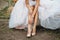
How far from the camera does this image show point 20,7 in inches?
161

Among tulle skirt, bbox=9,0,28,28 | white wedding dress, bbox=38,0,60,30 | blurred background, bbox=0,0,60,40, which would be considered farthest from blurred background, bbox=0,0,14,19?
white wedding dress, bbox=38,0,60,30

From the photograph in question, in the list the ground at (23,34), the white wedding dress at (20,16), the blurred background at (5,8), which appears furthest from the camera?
the blurred background at (5,8)

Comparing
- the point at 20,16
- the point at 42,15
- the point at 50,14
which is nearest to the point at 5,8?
the point at 20,16

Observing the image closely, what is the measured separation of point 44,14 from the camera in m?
3.90

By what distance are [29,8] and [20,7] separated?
1.05 ft

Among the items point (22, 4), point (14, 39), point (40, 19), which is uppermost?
point (22, 4)

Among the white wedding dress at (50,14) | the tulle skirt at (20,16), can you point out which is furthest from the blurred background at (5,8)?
the white wedding dress at (50,14)

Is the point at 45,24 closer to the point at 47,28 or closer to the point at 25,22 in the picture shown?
the point at 47,28

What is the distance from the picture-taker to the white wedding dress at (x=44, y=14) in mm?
3828

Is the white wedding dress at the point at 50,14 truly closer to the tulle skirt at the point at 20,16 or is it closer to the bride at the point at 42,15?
the bride at the point at 42,15

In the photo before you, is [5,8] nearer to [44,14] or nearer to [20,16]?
[20,16]

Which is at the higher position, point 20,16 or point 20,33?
point 20,16

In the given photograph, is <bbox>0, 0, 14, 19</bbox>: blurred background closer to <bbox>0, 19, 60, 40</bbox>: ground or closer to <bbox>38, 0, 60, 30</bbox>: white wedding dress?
<bbox>0, 19, 60, 40</bbox>: ground

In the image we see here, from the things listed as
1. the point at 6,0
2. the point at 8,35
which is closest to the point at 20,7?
the point at 8,35
